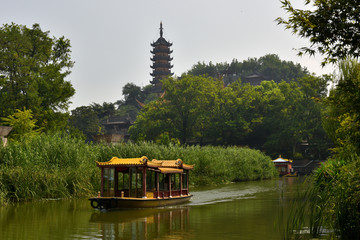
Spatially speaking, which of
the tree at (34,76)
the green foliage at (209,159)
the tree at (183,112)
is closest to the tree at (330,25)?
the green foliage at (209,159)

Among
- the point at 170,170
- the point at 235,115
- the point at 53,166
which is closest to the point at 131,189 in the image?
the point at 170,170

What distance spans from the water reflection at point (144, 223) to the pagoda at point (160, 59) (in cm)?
9650

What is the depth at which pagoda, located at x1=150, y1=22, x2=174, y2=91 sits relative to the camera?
118 meters

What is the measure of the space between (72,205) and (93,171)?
4.31m

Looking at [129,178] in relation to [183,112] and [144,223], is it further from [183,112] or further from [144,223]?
[183,112]

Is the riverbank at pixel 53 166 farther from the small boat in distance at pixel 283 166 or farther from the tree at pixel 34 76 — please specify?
the small boat in distance at pixel 283 166

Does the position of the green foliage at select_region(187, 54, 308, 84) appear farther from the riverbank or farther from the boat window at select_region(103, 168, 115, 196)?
the boat window at select_region(103, 168, 115, 196)

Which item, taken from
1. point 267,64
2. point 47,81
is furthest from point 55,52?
point 267,64

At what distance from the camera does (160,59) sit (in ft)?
387

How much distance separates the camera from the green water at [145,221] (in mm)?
15289

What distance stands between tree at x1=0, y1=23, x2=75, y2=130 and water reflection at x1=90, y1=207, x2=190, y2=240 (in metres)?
27.9

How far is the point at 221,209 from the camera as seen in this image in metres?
23.0

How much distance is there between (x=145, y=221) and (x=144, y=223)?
0.60 m

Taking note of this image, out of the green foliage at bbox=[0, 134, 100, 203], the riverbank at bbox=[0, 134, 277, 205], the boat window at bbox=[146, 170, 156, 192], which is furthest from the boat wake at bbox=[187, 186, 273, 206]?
the green foliage at bbox=[0, 134, 100, 203]
